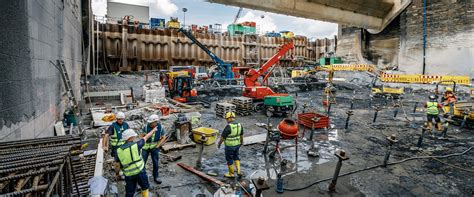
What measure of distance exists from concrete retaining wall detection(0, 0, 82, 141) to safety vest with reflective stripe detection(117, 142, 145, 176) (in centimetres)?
190

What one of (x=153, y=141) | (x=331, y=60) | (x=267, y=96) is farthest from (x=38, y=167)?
(x=331, y=60)

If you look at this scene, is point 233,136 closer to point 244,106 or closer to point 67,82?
point 67,82

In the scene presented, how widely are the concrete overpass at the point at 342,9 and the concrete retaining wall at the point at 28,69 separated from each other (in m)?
10.5

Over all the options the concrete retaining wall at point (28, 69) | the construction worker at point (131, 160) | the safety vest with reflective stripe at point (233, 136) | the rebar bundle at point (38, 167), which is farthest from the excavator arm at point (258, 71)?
the rebar bundle at point (38, 167)

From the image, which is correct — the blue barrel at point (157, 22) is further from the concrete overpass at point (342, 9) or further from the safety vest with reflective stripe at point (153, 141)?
the safety vest with reflective stripe at point (153, 141)

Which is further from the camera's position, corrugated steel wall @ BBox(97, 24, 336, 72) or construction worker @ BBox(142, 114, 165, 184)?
corrugated steel wall @ BBox(97, 24, 336, 72)

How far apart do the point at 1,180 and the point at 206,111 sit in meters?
12.5

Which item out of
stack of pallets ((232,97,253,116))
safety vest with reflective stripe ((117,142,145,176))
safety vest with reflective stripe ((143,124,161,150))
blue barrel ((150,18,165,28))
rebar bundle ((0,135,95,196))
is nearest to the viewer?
rebar bundle ((0,135,95,196))

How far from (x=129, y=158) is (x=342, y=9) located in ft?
79.8

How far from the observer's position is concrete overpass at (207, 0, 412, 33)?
708 inches

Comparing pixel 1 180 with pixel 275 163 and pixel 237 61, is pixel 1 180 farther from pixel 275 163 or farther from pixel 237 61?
pixel 237 61

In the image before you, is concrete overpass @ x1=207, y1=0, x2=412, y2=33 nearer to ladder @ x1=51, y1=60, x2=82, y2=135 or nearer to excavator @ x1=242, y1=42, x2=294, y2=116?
excavator @ x1=242, y1=42, x2=294, y2=116

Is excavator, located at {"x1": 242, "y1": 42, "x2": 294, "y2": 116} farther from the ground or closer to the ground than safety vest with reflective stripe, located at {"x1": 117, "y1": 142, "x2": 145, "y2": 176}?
farther from the ground

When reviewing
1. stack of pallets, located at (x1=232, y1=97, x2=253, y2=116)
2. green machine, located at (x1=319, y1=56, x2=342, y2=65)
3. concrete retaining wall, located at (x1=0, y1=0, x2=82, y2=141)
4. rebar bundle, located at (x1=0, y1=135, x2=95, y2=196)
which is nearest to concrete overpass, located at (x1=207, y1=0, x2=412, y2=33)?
green machine, located at (x1=319, y1=56, x2=342, y2=65)
